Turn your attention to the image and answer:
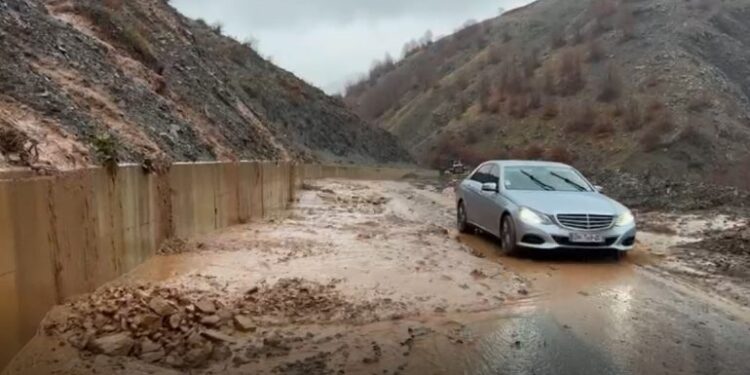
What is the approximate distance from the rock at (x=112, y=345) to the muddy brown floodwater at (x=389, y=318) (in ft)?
0.06

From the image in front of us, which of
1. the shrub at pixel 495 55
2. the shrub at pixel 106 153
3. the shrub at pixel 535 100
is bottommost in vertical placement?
the shrub at pixel 106 153

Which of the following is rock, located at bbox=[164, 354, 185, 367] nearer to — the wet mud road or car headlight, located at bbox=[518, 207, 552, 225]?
the wet mud road

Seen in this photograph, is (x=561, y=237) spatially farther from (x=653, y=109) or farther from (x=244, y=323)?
(x=653, y=109)

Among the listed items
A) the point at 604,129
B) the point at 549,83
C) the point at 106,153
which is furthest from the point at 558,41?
the point at 106,153

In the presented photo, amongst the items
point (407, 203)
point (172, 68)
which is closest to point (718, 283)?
point (407, 203)

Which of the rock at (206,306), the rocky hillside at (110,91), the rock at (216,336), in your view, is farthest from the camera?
the rocky hillside at (110,91)

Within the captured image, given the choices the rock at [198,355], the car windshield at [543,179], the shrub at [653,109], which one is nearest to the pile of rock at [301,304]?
the rock at [198,355]

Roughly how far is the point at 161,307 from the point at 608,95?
2138 inches

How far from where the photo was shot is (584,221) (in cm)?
1053

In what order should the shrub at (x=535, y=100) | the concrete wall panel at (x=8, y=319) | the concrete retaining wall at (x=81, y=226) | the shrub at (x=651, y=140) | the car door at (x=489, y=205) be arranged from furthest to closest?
the shrub at (x=535, y=100) < the shrub at (x=651, y=140) < the car door at (x=489, y=205) < the concrete retaining wall at (x=81, y=226) < the concrete wall panel at (x=8, y=319)

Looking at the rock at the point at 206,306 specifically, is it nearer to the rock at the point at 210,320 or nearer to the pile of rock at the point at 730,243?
the rock at the point at 210,320

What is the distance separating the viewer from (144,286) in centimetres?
799

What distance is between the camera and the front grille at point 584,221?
10523mm

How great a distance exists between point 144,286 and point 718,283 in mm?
6936
